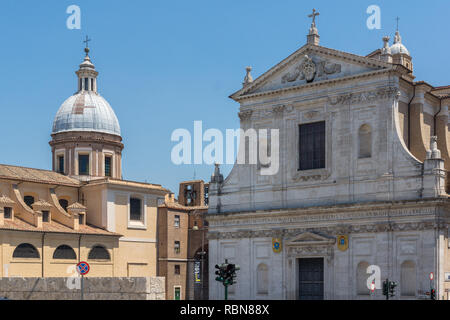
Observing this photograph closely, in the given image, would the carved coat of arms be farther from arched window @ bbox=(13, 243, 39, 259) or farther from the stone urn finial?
arched window @ bbox=(13, 243, 39, 259)

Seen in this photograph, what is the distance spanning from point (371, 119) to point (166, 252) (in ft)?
87.5

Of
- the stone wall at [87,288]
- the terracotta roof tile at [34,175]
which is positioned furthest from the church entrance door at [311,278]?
the terracotta roof tile at [34,175]

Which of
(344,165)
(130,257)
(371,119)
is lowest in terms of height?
(130,257)

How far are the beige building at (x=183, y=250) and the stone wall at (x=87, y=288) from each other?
82.8ft

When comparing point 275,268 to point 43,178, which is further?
point 43,178

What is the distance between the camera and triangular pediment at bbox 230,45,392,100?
1569 inches

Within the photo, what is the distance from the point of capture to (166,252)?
60562mm

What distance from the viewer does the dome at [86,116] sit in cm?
6431

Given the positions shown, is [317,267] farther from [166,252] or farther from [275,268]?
[166,252]

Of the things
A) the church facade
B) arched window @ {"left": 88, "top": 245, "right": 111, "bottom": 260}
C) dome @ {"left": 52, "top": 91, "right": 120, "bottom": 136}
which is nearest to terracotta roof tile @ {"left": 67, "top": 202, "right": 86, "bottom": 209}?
arched window @ {"left": 88, "top": 245, "right": 111, "bottom": 260}

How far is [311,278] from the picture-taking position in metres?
40.6
